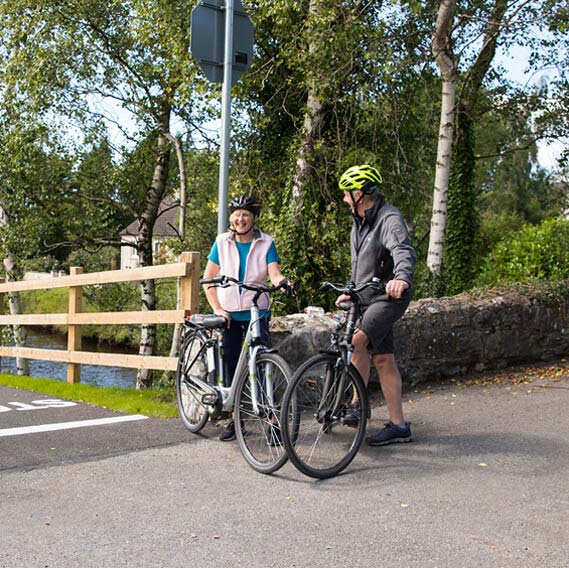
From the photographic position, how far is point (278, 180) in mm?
13523

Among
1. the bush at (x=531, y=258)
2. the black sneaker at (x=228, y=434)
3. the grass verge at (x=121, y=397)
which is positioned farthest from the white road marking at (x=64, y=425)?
the bush at (x=531, y=258)

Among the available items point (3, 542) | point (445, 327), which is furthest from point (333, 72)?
point (3, 542)

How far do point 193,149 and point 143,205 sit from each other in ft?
7.11

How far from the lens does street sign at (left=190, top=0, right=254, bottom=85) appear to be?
22.0 feet

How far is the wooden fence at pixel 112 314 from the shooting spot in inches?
275

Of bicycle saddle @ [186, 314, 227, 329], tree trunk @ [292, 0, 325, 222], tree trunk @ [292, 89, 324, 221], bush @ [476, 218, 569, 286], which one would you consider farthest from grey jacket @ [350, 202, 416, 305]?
tree trunk @ [292, 89, 324, 221]

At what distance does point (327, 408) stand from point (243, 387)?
0.60 m

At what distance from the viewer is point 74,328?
9625 millimetres

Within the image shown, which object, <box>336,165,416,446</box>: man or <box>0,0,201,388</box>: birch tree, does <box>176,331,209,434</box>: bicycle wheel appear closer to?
<box>336,165,416,446</box>: man

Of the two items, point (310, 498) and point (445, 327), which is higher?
point (445, 327)

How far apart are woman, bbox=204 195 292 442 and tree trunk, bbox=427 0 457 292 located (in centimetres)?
607

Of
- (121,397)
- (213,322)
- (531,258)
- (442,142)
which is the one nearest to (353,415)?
(213,322)

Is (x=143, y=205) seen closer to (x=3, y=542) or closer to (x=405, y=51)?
(x=405, y=51)

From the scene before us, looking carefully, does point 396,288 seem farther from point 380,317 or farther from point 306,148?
point 306,148
